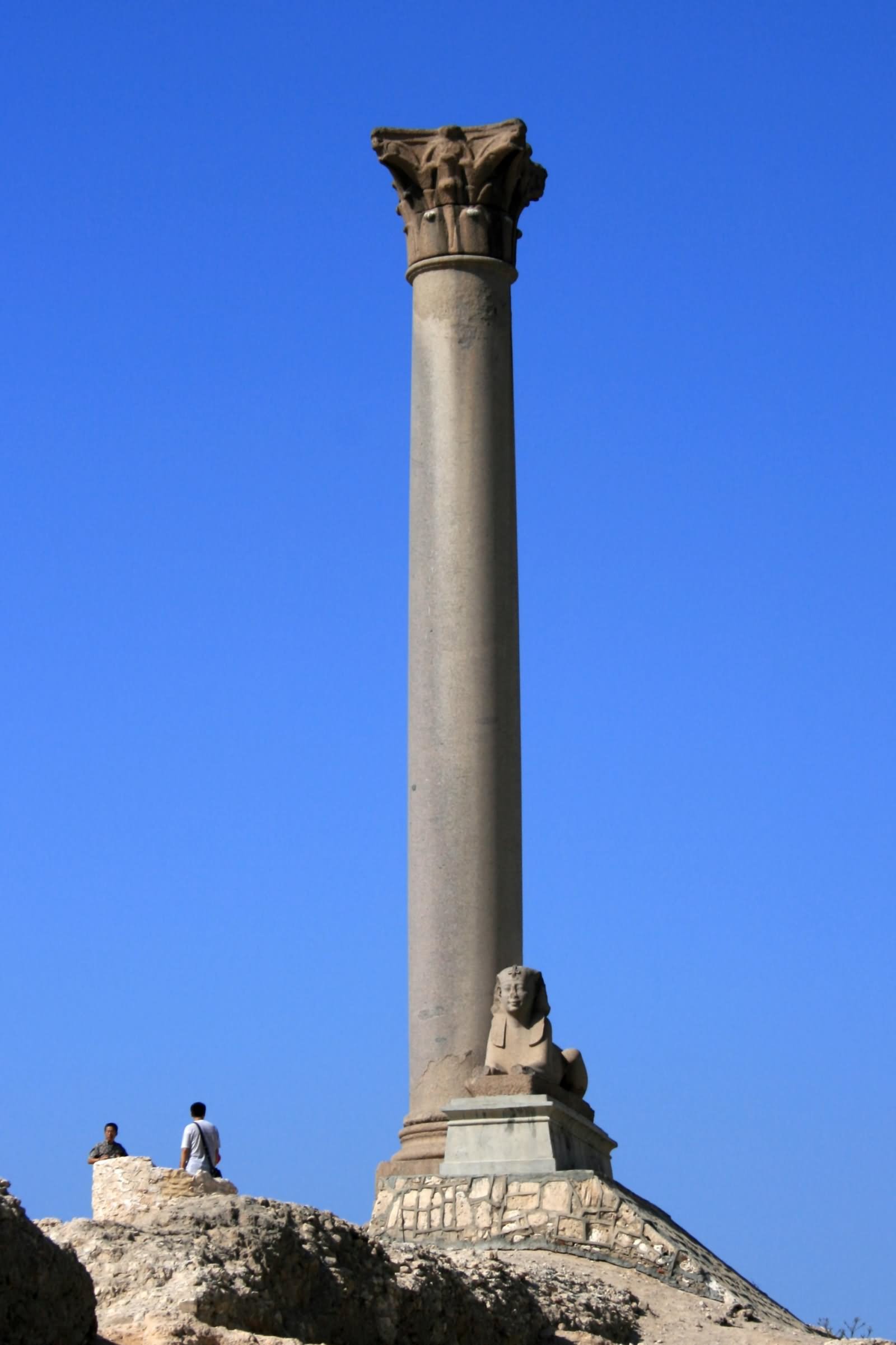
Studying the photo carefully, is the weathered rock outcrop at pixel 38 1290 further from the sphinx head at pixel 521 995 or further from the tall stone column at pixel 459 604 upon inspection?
the tall stone column at pixel 459 604

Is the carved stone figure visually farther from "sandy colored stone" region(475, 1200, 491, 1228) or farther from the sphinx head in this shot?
"sandy colored stone" region(475, 1200, 491, 1228)

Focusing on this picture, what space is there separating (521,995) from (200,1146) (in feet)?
11.5

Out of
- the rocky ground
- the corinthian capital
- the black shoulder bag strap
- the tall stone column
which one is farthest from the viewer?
the corinthian capital

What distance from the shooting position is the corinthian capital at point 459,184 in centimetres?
2631

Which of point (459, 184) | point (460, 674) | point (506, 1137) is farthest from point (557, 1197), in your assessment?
point (459, 184)

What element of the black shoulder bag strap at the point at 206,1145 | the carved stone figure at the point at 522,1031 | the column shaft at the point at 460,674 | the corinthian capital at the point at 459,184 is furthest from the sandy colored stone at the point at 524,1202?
the corinthian capital at the point at 459,184

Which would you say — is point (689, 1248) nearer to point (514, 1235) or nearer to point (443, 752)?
point (514, 1235)

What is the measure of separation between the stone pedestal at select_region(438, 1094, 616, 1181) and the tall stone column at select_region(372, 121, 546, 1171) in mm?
1731

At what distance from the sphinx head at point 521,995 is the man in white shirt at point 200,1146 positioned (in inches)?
124

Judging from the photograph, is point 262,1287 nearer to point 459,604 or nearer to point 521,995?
point 521,995

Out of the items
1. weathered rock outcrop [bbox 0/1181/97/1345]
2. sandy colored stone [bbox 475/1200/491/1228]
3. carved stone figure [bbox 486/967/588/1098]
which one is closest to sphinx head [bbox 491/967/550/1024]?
carved stone figure [bbox 486/967/588/1098]

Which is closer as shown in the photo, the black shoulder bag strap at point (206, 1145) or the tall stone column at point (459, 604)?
the black shoulder bag strap at point (206, 1145)

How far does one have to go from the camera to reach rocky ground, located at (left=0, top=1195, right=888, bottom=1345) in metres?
9.05

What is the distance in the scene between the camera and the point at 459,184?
26516mm
